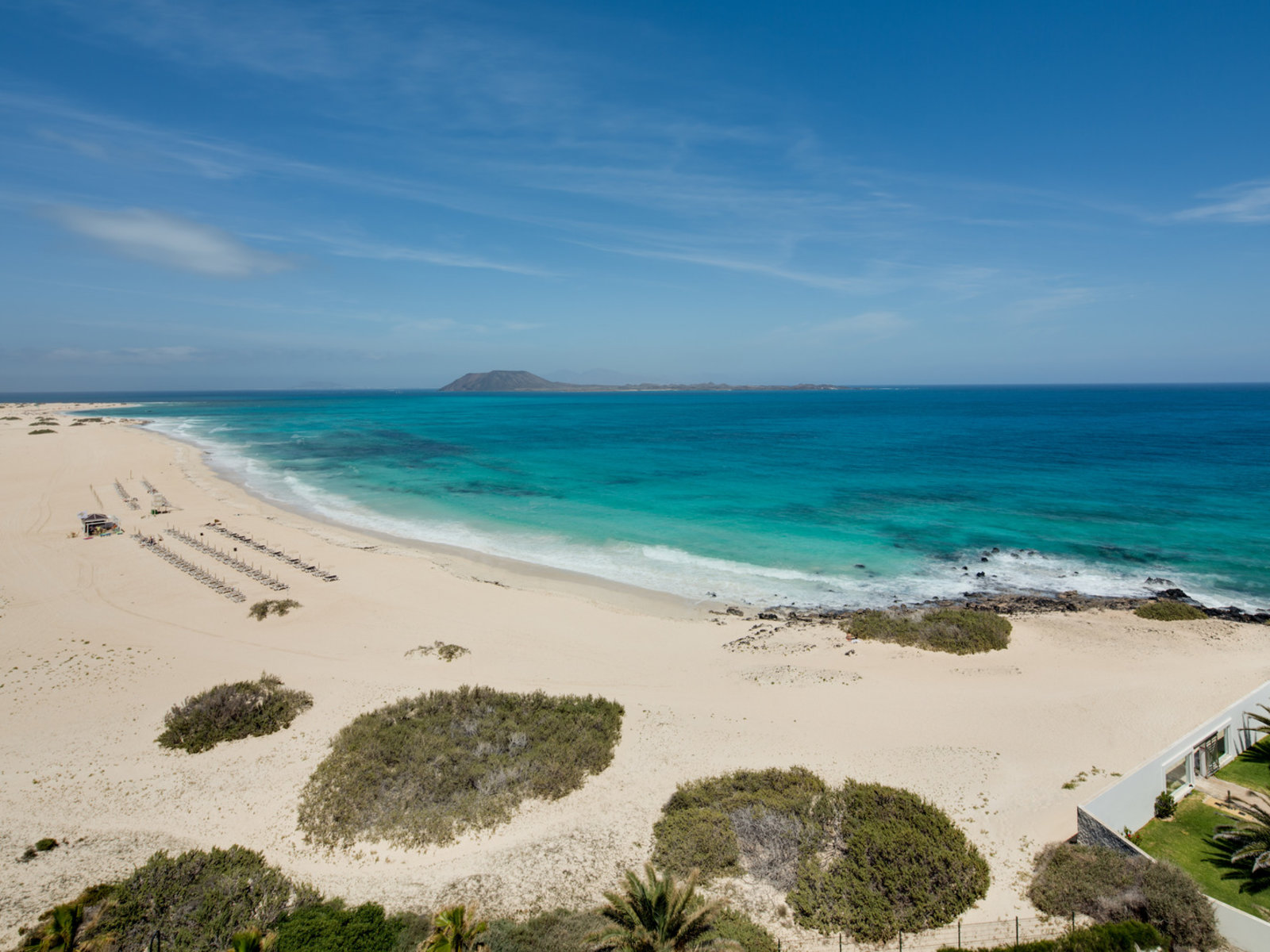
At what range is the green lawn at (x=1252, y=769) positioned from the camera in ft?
46.2

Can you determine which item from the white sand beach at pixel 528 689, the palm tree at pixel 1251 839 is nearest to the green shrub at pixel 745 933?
the white sand beach at pixel 528 689

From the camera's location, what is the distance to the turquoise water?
99.8 feet

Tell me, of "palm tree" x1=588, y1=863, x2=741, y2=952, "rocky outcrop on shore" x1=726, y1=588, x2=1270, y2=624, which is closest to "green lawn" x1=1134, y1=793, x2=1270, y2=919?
"palm tree" x1=588, y1=863, x2=741, y2=952

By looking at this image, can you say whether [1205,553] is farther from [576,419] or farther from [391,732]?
[576,419]

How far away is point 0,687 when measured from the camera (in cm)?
1848

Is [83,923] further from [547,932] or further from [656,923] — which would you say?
[656,923]

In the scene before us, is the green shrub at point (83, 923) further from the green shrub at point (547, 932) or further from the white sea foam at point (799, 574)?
the white sea foam at point (799, 574)

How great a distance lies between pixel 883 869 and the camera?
37.9ft

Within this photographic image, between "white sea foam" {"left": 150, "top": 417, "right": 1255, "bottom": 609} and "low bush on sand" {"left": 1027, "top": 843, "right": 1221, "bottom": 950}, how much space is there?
15232mm

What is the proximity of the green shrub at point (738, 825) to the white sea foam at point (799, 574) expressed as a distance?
13.5 meters

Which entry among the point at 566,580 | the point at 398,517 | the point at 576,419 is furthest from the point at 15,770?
the point at 576,419

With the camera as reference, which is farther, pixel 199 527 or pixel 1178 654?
pixel 199 527

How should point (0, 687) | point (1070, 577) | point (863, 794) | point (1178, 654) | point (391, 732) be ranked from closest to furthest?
point (863, 794), point (391, 732), point (0, 687), point (1178, 654), point (1070, 577)

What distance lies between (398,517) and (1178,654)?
41727 millimetres
